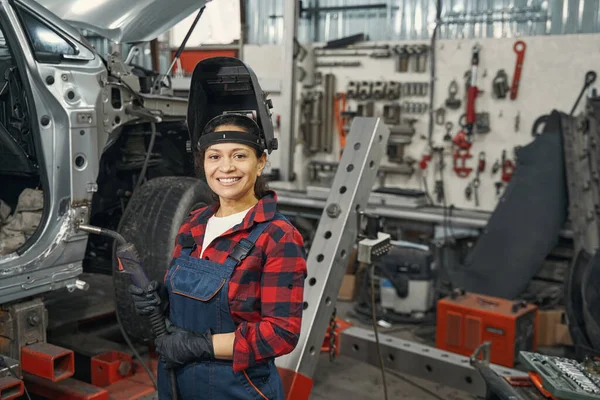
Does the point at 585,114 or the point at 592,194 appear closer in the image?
the point at 592,194

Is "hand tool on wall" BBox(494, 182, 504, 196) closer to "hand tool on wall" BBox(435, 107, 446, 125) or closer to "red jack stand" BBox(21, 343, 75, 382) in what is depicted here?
"hand tool on wall" BBox(435, 107, 446, 125)

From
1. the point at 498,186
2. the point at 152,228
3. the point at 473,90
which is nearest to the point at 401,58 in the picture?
the point at 473,90

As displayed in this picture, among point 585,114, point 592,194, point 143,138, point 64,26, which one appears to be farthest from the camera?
point 585,114

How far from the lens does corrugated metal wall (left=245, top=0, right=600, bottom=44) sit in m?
5.83

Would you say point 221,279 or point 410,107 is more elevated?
point 410,107

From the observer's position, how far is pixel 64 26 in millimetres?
2934

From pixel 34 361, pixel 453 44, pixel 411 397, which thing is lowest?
pixel 411 397

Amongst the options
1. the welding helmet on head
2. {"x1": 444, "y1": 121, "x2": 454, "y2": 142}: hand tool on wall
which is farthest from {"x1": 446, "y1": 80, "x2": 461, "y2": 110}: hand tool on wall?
the welding helmet on head

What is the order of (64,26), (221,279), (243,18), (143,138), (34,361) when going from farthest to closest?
(243,18)
(143,138)
(64,26)
(34,361)
(221,279)

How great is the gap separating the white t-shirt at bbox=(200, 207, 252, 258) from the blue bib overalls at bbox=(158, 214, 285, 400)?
0.25 feet

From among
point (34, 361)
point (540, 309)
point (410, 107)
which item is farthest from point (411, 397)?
point (410, 107)

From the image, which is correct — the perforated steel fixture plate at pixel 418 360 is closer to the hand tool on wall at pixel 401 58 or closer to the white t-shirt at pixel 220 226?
the white t-shirt at pixel 220 226

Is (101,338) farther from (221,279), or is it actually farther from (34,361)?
(221,279)

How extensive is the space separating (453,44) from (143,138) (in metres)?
3.79
